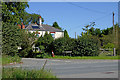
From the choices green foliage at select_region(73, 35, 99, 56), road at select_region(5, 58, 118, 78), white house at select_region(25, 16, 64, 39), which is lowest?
road at select_region(5, 58, 118, 78)

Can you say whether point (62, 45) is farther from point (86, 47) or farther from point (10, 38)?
point (10, 38)

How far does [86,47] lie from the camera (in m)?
27.4

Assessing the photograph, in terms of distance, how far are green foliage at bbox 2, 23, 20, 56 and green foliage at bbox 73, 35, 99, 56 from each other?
863cm

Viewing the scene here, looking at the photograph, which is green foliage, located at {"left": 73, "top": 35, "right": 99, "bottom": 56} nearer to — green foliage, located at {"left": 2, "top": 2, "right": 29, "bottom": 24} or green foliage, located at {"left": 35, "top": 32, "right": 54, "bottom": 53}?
green foliage, located at {"left": 35, "top": 32, "right": 54, "bottom": 53}

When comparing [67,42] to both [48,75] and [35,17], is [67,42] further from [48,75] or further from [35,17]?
[35,17]

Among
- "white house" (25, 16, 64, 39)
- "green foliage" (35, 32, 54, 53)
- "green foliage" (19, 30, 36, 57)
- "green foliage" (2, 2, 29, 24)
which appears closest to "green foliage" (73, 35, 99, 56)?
"green foliage" (35, 32, 54, 53)

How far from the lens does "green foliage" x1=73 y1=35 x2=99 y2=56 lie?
2739 centimetres

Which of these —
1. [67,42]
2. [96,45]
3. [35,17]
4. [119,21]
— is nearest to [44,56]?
[67,42]

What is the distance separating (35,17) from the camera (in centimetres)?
7069

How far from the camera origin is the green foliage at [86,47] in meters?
27.4

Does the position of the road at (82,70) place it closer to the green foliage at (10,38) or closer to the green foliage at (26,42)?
the green foliage at (10,38)

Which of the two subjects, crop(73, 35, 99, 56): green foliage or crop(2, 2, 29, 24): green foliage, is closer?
crop(2, 2, 29, 24): green foliage

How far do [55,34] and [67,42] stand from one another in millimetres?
26040

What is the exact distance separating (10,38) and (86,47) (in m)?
10.5
